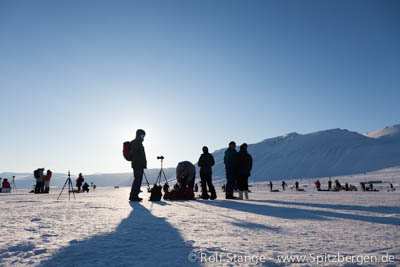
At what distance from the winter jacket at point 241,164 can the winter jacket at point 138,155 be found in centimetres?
304

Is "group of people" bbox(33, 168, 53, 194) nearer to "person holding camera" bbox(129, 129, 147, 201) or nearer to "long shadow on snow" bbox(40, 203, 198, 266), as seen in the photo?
"person holding camera" bbox(129, 129, 147, 201)

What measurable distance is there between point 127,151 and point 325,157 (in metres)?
162

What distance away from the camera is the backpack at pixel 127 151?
8.79m

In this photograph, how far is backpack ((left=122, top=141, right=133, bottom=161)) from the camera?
8789 millimetres

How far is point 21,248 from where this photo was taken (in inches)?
86.2

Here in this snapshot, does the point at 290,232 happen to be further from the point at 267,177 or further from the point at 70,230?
the point at 267,177

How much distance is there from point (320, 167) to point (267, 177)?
94.3 feet

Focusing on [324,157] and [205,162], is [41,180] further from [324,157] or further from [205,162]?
[324,157]

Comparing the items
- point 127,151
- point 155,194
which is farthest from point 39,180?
point 155,194

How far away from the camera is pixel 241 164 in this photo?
30.7 feet

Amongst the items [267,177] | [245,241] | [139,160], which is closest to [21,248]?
[245,241]

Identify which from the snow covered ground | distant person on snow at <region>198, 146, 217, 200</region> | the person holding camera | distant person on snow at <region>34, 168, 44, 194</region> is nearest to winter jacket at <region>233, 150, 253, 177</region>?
distant person on snow at <region>198, 146, 217, 200</region>

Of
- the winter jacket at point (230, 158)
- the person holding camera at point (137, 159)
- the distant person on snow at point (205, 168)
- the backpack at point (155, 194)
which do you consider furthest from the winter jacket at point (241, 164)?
the person holding camera at point (137, 159)

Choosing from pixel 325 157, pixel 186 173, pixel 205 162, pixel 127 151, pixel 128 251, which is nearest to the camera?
pixel 128 251
